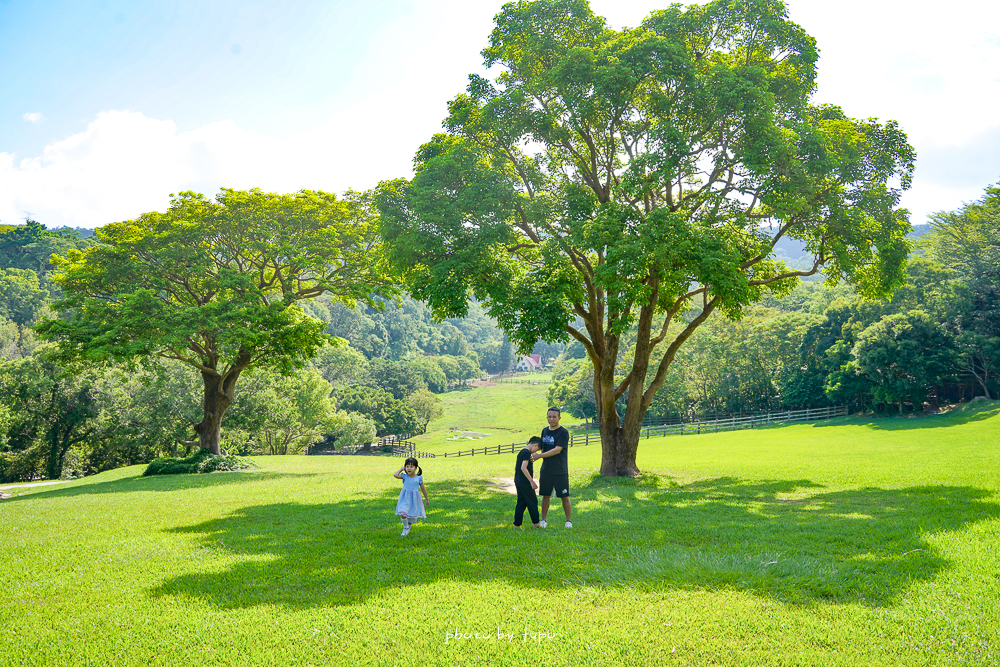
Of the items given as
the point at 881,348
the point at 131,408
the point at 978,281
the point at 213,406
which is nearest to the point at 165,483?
the point at 213,406

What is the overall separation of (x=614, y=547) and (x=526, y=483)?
1894 mm

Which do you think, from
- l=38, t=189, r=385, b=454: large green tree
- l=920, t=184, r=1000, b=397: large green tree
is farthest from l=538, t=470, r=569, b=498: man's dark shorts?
l=920, t=184, r=1000, b=397: large green tree

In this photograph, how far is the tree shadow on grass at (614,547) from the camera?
609 centimetres

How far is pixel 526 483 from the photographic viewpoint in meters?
9.20

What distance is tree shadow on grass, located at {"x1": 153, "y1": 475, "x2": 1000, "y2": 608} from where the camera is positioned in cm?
609

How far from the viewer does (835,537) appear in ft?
26.0

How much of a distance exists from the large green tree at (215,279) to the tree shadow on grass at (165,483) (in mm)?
4002

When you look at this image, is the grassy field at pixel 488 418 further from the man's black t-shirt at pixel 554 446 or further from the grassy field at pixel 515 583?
the man's black t-shirt at pixel 554 446

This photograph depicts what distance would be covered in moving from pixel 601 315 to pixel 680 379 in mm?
38835

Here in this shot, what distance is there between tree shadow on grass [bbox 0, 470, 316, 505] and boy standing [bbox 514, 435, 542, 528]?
41.6ft

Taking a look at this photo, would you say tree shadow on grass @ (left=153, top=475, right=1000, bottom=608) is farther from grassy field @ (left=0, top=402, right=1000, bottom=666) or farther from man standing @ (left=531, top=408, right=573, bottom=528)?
man standing @ (left=531, top=408, right=573, bottom=528)

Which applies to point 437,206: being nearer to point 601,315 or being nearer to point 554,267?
point 554,267

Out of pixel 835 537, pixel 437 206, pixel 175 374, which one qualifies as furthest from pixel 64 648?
pixel 175 374

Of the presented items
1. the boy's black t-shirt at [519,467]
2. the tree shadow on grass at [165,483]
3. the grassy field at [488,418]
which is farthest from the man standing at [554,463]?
the grassy field at [488,418]
